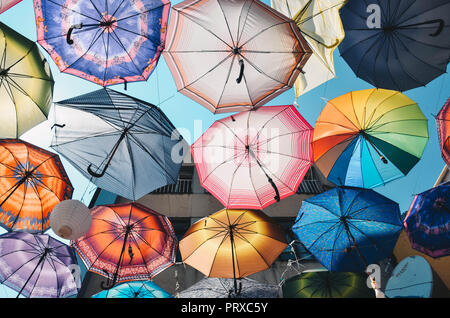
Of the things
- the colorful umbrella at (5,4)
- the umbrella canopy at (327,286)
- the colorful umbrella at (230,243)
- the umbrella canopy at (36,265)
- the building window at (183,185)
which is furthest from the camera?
the building window at (183,185)

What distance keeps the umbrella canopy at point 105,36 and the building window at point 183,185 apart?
4.92 m

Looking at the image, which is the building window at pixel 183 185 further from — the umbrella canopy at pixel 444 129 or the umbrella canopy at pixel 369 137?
the umbrella canopy at pixel 444 129

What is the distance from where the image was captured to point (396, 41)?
5488 millimetres

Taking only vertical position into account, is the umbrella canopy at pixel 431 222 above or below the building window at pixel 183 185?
below

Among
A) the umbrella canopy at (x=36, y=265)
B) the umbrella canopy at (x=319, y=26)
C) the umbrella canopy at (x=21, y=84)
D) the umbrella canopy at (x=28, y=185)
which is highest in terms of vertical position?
the umbrella canopy at (x=319, y=26)

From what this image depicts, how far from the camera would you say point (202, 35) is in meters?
4.62

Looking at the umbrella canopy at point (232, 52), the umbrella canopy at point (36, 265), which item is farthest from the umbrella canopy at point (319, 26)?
the umbrella canopy at point (36, 265)

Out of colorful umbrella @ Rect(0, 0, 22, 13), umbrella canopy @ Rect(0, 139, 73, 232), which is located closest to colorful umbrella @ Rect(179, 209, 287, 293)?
umbrella canopy @ Rect(0, 139, 73, 232)

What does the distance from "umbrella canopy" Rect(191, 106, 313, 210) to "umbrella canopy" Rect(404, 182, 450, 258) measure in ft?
8.37

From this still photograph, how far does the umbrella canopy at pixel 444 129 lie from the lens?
516cm

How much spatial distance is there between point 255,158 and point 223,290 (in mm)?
2758

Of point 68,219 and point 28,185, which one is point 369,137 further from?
point 28,185
